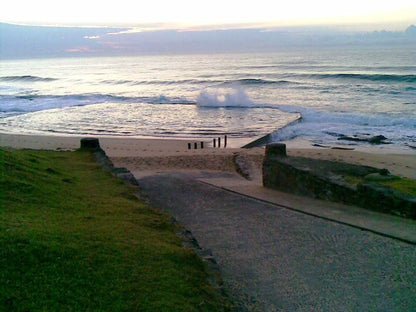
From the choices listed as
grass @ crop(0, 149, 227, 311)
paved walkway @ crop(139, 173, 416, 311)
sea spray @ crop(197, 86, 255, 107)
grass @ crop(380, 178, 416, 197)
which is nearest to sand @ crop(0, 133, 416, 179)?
grass @ crop(380, 178, 416, 197)

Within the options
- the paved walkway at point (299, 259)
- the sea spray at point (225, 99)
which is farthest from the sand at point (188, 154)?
the sea spray at point (225, 99)

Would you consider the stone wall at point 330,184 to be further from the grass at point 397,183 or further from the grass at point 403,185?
the grass at point 403,185

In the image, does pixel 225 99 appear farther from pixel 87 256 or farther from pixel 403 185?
pixel 87 256

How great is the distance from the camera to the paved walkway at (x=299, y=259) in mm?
5211

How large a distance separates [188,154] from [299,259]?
12.2 meters

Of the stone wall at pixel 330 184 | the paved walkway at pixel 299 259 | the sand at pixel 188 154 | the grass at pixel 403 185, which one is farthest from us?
the sand at pixel 188 154

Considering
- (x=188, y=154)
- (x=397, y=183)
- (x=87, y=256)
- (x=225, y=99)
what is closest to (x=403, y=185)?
(x=397, y=183)

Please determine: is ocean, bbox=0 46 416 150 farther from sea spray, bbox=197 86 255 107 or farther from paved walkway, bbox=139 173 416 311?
paved walkway, bbox=139 173 416 311

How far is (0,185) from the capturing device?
627 cm

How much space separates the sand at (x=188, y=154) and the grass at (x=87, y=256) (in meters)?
7.36

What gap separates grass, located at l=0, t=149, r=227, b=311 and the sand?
24.1 feet

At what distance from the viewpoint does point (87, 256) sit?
181 inches

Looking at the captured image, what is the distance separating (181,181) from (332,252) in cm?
581

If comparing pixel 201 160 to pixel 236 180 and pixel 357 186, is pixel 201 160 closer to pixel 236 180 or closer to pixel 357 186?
pixel 236 180
